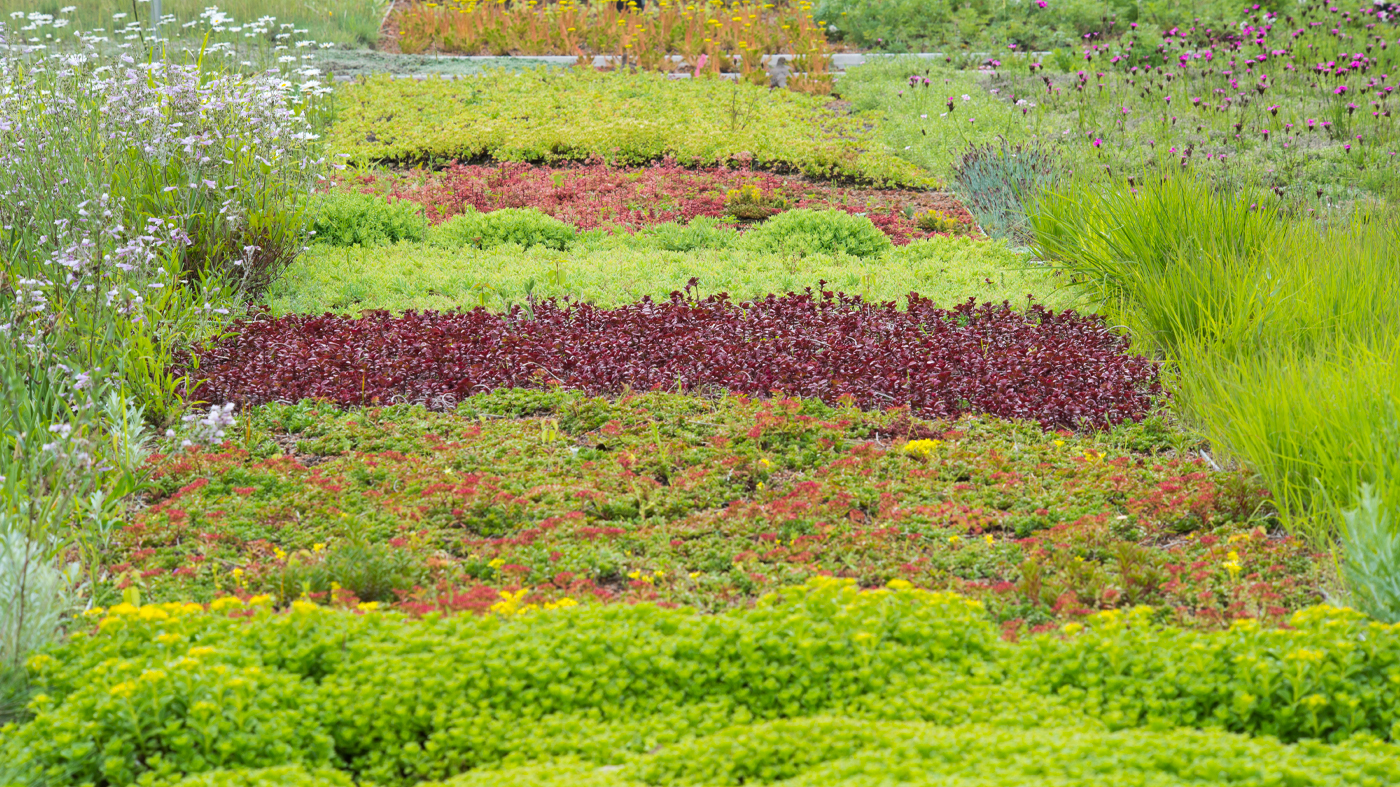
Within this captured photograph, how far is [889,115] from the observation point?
1271 centimetres

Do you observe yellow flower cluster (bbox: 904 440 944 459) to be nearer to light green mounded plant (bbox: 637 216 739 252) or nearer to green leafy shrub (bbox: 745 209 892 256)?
green leafy shrub (bbox: 745 209 892 256)

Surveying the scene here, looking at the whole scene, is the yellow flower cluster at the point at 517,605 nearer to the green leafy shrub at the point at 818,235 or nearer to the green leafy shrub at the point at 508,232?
the green leafy shrub at the point at 818,235

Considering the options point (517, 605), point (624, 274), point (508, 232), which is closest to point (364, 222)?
point (508, 232)

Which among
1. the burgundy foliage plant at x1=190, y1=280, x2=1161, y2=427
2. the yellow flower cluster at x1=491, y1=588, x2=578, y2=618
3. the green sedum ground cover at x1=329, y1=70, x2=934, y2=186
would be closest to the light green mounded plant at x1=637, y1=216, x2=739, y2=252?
the burgundy foliage plant at x1=190, y1=280, x2=1161, y2=427

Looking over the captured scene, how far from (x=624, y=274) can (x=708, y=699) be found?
5.13 m

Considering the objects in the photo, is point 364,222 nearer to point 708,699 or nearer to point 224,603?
point 224,603

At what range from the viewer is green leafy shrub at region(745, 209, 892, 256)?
344 inches

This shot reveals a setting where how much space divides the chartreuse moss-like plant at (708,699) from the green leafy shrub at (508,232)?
19.2 ft

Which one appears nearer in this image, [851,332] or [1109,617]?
[1109,617]

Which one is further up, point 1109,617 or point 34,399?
point 34,399

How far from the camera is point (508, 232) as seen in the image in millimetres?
8992

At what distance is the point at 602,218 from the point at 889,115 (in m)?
4.50

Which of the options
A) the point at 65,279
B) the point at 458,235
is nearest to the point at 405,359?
the point at 65,279

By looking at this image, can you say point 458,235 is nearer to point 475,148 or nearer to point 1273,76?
point 475,148
